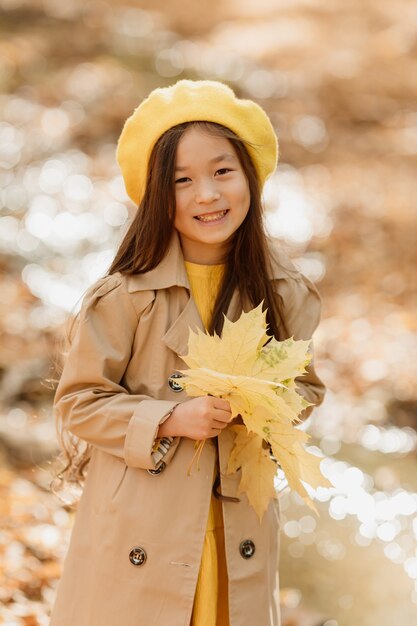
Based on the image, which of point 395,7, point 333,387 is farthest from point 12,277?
point 395,7

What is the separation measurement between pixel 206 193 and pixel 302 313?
43 cm

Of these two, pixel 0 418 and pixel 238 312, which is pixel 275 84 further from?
pixel 238 312

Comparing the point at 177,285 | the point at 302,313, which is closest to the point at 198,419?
the point at 177,285

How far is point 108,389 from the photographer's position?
2.14 metres

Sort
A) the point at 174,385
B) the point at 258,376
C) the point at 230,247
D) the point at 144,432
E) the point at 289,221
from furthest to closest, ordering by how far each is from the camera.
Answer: the point at 289,221
the point at 230,247
the point at 174,385
the point at 144,432
the point at 258,376

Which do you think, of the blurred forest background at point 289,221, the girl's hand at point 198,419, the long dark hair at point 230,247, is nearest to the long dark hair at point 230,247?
the long dark hair at point 230,247

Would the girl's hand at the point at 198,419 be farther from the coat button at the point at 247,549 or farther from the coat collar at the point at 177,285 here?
the coat button at the point at 247,549

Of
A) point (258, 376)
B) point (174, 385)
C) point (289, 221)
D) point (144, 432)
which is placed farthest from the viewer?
point (289, 221)

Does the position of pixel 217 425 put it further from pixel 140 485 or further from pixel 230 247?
pixel 230 247

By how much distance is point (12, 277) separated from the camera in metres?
6.09

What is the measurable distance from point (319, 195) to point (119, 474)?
6.33 meters

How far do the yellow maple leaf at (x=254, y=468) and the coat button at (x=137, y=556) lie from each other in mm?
265

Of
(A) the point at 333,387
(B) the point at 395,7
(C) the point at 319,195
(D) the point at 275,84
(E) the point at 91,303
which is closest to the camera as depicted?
(E) the point at 91,303

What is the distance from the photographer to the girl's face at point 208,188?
7.13 ft
